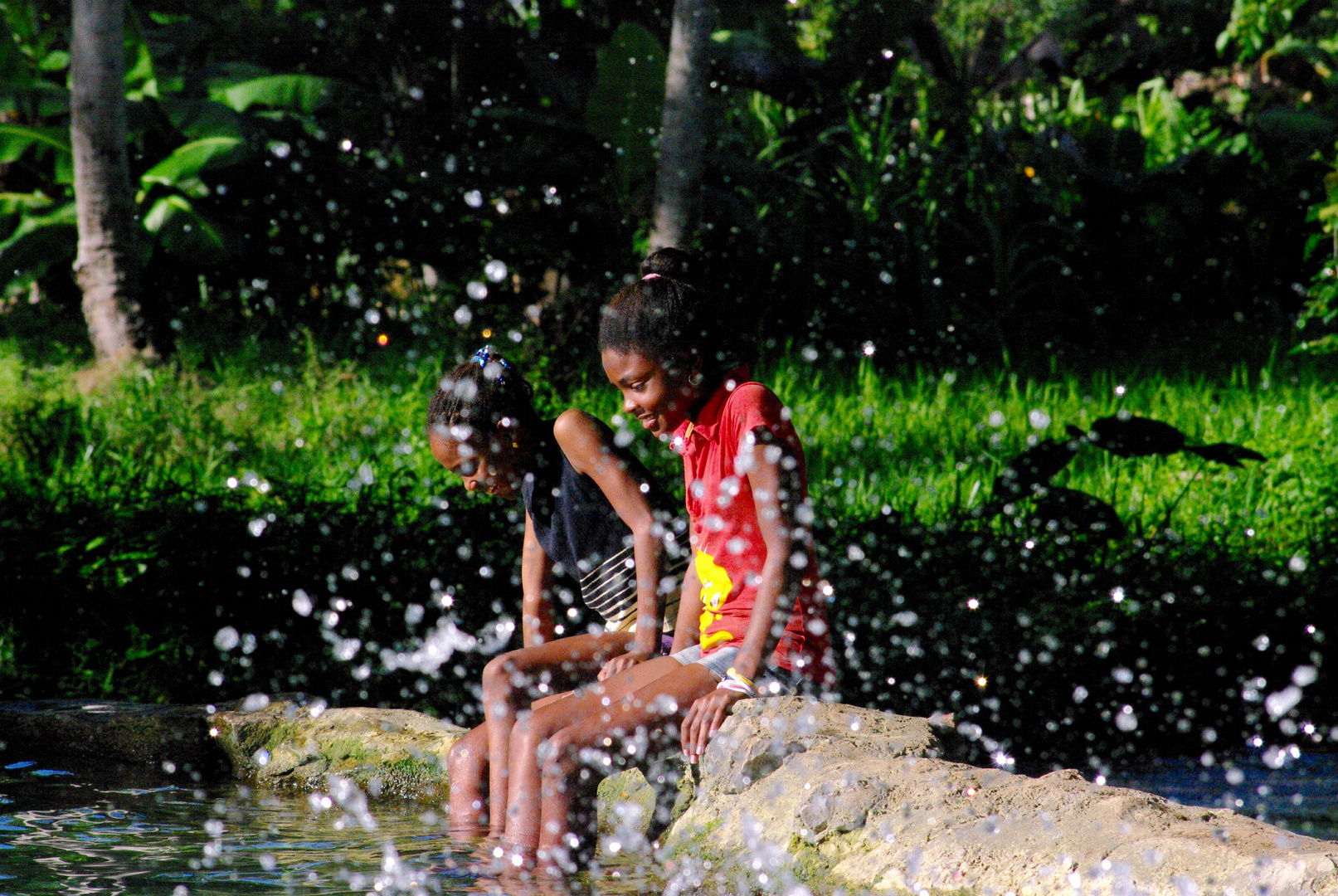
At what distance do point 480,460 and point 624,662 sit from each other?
703mm

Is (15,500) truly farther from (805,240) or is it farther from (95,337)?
(805,240)

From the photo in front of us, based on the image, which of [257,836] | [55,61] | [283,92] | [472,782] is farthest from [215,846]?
[55,61]

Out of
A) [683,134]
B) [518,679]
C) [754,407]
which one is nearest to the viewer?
[754,407]

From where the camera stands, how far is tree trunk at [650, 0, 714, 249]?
327 inches

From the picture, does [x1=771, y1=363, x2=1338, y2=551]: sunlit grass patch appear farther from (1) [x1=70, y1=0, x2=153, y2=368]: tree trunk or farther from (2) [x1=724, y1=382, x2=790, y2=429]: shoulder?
(1) [x1=70, y1=0, x2=153, y2=368]: tree trunk

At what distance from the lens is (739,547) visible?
132 inches

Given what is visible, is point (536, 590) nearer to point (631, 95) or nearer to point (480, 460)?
point (480, 460)

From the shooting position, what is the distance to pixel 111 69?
8.13m

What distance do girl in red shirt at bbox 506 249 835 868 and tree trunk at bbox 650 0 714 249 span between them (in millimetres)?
4967

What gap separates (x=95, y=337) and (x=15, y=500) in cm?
341

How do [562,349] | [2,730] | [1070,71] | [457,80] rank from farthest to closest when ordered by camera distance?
[1070,71] → [457,80] → [562,349] → [2,730]

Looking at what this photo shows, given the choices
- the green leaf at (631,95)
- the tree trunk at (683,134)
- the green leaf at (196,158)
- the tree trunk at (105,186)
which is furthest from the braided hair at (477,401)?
the green leaf at (196,158)

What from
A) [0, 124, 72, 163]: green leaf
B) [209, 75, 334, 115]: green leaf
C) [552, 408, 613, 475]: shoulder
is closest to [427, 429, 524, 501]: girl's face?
[552, 408, 613, 475]: shoulder

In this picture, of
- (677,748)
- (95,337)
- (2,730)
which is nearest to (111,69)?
(95,337)
